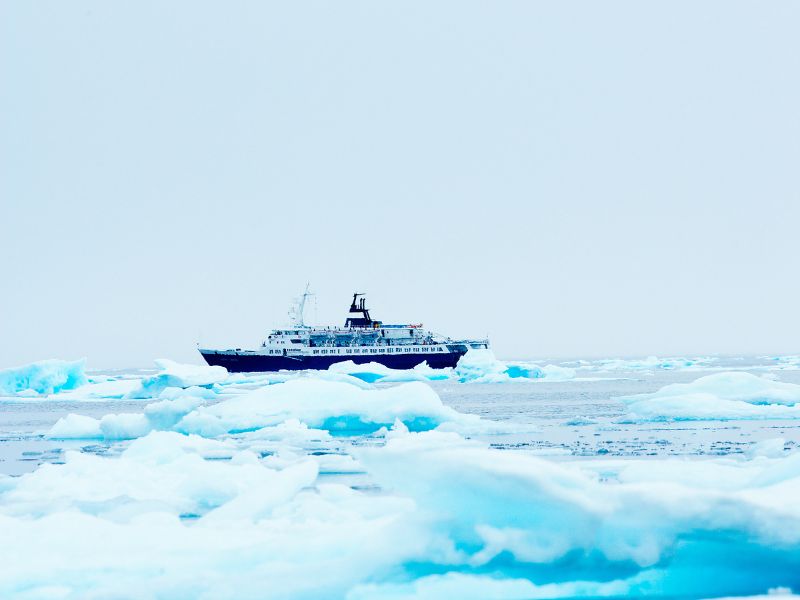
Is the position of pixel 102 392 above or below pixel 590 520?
above

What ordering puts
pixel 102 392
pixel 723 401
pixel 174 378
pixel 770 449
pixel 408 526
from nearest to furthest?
pixel 408 526 → pixel 770 449 → pixel 723 401 → pixel 174 378 → pixel 102 392

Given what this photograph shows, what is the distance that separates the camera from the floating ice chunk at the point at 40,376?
4297 cm

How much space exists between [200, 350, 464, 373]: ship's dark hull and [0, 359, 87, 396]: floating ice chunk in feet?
83.6

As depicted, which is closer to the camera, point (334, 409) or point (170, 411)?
point (170, 411)

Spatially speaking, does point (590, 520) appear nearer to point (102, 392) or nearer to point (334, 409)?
point (334, 409)

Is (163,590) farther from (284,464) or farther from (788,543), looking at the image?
(284,464)

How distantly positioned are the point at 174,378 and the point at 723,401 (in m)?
23.6

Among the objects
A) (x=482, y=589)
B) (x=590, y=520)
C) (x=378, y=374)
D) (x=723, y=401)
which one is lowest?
(x=482, y=589)

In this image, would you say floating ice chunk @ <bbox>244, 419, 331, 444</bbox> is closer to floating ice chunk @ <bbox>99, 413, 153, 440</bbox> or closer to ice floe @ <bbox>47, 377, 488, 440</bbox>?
ice floe @ <bbox>47, 377, 488, 440</bbox>

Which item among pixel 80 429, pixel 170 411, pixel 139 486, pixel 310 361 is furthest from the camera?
pixel 310 361

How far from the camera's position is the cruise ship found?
7075 centimetres

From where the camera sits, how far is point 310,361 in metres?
70.6

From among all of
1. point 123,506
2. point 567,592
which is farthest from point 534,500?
point 123,506

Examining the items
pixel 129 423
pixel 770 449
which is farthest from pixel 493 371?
pixel 770 449
